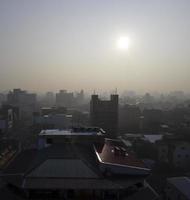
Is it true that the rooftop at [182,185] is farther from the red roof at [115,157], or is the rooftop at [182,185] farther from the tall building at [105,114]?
the tall building at [105,114]

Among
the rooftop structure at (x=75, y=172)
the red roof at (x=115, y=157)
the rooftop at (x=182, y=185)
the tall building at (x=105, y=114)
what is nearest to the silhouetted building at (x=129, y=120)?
the tall building at (x=105, y=114)

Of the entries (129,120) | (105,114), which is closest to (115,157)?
(105,114)

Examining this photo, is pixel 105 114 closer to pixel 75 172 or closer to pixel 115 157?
pixel 115 157

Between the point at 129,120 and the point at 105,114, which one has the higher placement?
the point at 105,114

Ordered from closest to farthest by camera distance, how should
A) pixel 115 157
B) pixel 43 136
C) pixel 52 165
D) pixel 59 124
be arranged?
pixel 52 165 → pixel 115 157 → pixel 43 136 → pixel 59 124

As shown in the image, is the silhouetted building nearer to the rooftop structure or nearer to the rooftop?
the rooftop

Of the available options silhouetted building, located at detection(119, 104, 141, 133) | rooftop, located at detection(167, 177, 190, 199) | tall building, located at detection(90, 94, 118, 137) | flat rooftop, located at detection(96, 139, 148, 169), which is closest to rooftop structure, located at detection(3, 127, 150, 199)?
flat rooftop, located at detection(96, 139, 148, 169)

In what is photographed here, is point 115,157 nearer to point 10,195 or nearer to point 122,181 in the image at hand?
point 122,181

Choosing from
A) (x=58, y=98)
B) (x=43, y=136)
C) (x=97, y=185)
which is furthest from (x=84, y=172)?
(x=58, y=98)
